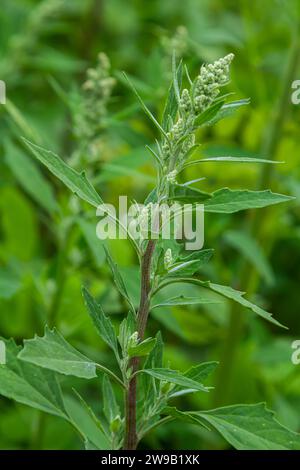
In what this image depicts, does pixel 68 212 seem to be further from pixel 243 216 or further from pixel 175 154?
pixel 243 216

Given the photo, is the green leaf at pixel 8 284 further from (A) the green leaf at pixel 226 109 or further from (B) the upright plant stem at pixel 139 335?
(A) the green leaf at pixel 226 109

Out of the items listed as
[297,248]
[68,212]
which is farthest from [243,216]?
[68,212]

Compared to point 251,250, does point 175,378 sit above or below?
below

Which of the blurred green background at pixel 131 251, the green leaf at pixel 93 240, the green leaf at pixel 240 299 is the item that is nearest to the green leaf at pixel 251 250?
the blurred green background at pixel 131 251

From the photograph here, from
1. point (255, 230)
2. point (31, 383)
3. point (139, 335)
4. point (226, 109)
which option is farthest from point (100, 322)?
point (255, 230)

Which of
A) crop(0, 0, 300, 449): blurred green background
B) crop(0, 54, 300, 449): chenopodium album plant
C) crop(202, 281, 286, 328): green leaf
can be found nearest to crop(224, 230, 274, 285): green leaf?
crop(0, 0, 300, 449): blurred green background

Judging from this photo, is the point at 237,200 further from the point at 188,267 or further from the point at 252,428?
the point at 252,428

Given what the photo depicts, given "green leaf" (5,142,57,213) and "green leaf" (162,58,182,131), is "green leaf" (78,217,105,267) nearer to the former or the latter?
"green leaf" (5,142,57,213)
